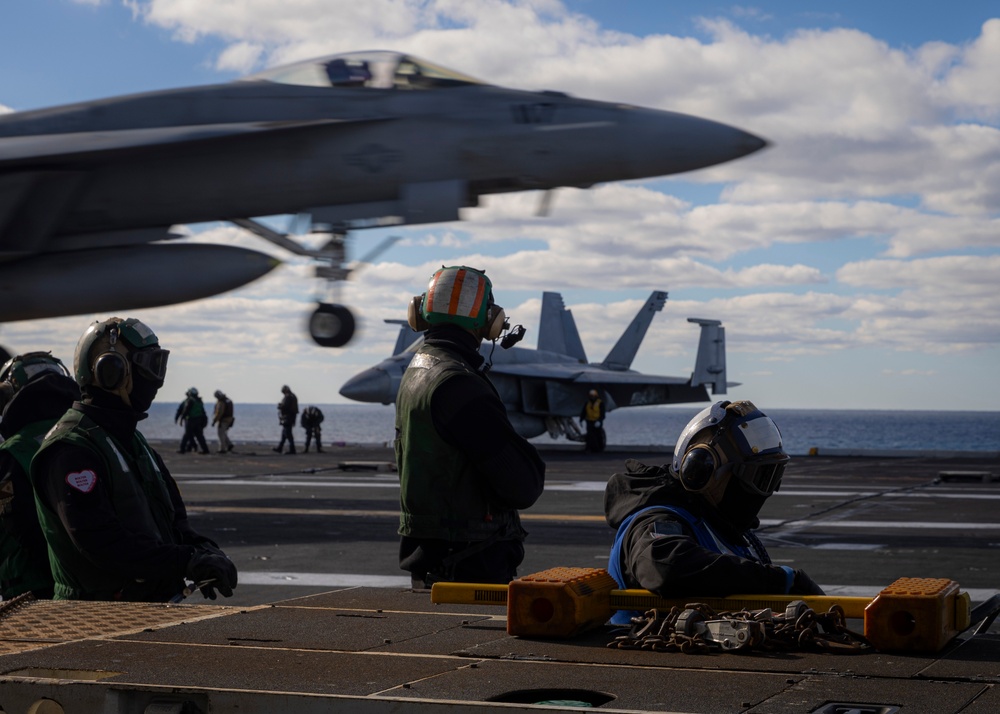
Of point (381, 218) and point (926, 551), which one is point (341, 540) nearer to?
point (381, 218)

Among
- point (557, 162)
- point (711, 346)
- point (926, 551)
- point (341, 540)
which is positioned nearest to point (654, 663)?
point (926, 551)

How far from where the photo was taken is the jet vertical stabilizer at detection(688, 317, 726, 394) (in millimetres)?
39688

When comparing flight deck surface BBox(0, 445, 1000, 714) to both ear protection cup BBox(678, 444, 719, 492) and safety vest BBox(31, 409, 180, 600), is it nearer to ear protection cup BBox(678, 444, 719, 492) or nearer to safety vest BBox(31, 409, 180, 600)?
ear protection cup BBox(678, 444, 719, 492)

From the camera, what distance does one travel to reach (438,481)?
472cm

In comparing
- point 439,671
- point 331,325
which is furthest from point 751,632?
point 331,325

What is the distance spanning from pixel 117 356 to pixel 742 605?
267 centimetres

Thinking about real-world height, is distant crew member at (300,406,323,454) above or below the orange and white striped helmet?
below

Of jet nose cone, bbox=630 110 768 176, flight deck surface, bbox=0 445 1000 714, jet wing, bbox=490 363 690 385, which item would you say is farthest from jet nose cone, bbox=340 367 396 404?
flight deck surface, bbox=0 445 1000 714

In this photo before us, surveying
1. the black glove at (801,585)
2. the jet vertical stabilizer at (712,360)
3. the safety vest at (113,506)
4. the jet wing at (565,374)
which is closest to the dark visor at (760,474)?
the black glove at (801,585)

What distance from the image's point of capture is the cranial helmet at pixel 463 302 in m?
4.96

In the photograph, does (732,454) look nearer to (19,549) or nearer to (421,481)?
(421,481)

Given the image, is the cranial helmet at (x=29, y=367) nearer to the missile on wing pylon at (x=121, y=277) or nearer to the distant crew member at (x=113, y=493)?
the distant crew member at (x=113, y=493)

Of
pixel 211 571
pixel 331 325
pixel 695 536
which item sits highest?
pixel 331 325

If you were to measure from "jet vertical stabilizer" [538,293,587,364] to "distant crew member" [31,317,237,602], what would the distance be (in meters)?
37.8
